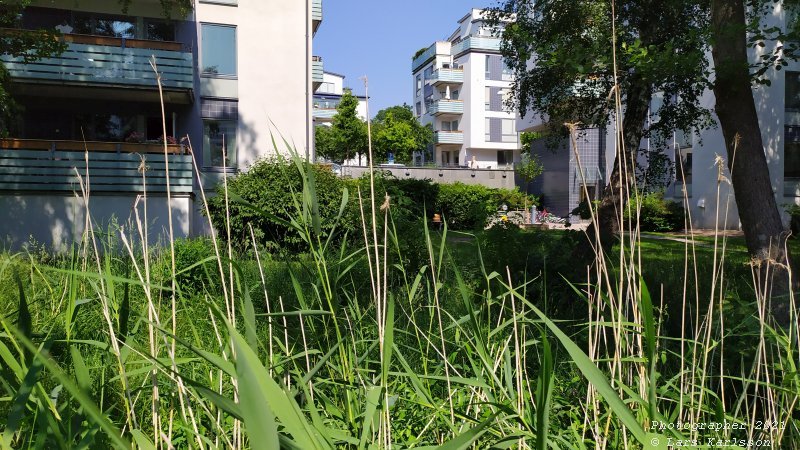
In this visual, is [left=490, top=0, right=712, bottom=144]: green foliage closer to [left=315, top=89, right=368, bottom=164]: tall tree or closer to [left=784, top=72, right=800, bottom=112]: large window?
[left=784, top=72, right=800, bottom=112]: large window

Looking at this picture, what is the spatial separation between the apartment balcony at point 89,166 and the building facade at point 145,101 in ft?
0.08

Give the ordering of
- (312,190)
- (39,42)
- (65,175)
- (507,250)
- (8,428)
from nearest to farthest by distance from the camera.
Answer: (8,428) → (312,190) → (507,250) → (39,42) → (65,175)

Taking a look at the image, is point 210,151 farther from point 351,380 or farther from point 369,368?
point 351,380

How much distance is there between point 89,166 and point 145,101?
13.8ft

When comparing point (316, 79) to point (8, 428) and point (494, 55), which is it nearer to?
point (8, 428)

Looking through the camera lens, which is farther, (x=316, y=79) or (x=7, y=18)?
(x=316, y=79)

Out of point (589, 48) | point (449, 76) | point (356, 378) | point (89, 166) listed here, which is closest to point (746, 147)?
point (589, 48)

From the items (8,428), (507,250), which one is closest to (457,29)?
(507,250)

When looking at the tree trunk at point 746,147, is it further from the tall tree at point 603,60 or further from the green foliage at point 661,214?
the green foliage at point 661,214

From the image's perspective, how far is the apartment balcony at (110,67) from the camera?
16.7 metres

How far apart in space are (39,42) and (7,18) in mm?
562

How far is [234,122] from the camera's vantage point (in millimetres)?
20234

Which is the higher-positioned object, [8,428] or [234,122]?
[234,122]

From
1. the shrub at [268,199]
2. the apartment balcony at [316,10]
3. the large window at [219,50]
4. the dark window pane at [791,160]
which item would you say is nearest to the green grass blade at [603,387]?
the shrub at [268,199]
